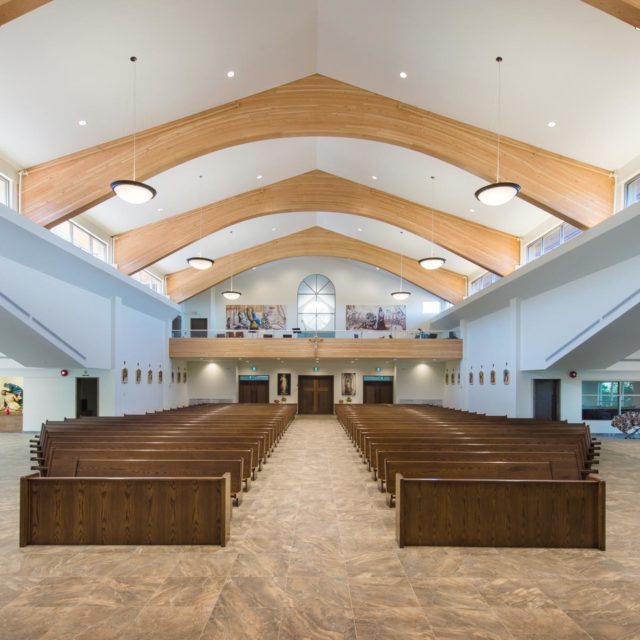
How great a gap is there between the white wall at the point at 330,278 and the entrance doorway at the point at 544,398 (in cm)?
869

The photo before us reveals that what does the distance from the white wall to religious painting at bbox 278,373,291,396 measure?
2246mm

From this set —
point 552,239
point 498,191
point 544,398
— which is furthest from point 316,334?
point 498,191

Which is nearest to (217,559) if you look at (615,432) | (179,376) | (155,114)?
(155,114)

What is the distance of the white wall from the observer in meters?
22.3

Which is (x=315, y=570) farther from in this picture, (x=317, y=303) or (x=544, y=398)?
(x=317, y=303)

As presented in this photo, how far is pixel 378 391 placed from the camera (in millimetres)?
21953

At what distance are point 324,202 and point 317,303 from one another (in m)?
8.14

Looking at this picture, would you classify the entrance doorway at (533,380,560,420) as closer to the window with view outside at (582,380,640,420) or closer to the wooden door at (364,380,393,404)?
the window with view outside at (582,380,640,420)

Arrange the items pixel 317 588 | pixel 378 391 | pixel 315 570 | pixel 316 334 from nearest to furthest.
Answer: pixel 317 588 < pixel 315 570 < pixel 316 334 < pixel 378 391

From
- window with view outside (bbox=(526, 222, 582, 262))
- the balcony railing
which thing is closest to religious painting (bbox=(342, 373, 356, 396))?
the balcony railing

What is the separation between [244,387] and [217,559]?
1806cm

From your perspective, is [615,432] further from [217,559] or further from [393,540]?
[217,559]

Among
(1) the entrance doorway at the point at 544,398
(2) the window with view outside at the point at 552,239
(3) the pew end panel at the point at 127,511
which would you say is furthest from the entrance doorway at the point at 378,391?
(3) the pew end panel at the point at 127,511

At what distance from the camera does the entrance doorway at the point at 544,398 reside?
13680mm
